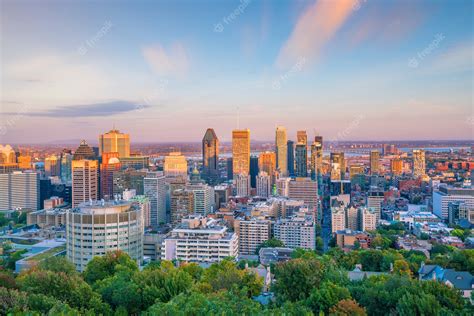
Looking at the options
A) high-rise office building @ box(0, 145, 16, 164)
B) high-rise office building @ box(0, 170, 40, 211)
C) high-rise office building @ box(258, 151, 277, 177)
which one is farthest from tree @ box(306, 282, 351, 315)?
high-rise office building @ box(258, 151, 277, 177)

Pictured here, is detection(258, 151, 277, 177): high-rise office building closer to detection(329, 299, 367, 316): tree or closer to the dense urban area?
the dense urban area

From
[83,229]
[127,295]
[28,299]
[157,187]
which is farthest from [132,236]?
[157,187]

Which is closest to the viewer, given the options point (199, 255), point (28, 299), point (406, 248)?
point (28, 299)

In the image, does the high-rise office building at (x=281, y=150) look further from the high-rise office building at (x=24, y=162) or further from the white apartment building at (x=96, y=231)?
the white apartment building at (x=96, y=231)

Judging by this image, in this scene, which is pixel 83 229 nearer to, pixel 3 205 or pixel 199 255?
pixel 199 255

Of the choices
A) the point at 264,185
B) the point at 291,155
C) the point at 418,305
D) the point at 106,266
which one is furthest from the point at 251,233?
the point at 291,155

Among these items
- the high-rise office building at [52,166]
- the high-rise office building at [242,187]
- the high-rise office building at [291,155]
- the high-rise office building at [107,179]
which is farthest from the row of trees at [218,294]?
the high-rise office building at [291,155]
